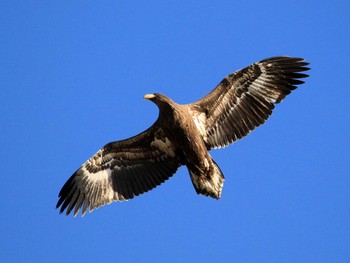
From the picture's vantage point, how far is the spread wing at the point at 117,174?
12.9m

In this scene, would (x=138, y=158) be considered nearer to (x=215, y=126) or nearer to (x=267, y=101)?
(x=215, y=126)

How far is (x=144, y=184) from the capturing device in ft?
42.5

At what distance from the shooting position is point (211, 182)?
38.5 ft

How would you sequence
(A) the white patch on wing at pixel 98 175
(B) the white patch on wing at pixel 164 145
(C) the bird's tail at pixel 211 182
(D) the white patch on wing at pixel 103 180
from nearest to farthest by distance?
(C) the bird's tail at pixel 211 182 < (B) the white patch on wing at pixel 164 145 < (D) the white patch on wing at pixel 103 180 < (A) the white patch on wing at pixel 98 175

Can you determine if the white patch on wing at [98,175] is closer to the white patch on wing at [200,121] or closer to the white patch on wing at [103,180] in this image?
the white patch on wing at [103,180]

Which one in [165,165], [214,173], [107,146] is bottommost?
[214,173]

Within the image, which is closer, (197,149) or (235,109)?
(197,149)

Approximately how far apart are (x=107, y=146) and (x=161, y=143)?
123cm

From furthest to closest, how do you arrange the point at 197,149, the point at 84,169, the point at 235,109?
the point at 84,169
the point at 235,109
the point at 197,149

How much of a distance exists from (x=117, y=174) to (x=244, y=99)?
318 cm

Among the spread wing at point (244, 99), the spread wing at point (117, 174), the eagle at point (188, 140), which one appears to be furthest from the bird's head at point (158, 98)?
the spread wing at point (117, 174)

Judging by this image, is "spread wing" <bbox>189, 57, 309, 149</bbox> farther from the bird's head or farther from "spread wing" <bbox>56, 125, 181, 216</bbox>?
"spread wing" <bbox>56, 125, 181, 216</bbox>

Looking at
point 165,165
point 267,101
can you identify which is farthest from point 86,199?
point 267,101

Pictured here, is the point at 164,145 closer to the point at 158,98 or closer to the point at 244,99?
the point at 158,98
